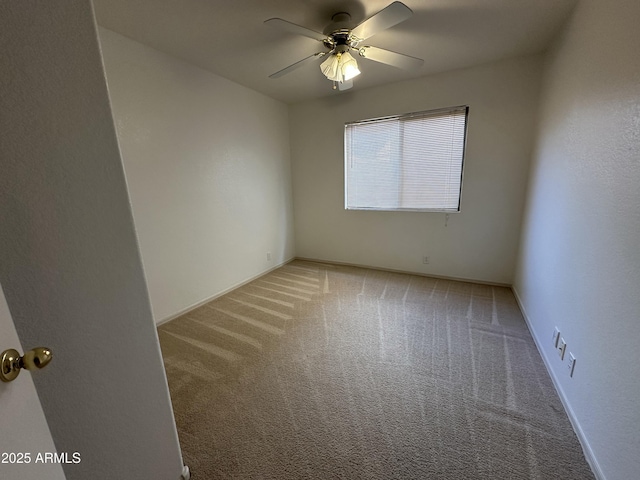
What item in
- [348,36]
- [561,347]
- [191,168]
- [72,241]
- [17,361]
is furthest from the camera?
[191,168]

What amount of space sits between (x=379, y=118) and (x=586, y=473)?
3481mm

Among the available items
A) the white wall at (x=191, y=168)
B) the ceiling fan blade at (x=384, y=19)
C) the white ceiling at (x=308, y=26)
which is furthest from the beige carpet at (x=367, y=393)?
the white ceiling at (x=308, y=26)

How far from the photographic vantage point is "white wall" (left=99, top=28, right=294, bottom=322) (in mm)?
2139

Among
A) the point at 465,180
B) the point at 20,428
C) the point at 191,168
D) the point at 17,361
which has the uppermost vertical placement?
the point at 191,168

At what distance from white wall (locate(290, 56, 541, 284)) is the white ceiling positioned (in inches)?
12.1

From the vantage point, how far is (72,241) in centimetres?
73

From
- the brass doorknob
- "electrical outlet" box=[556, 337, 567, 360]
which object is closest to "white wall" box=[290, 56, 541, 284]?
"electrical outlet" box=[556, 337, 567, 360]

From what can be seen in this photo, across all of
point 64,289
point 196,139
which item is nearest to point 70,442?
point 64,289

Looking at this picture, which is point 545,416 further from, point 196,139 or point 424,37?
point 196,139

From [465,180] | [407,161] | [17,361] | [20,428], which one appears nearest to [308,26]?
[407,161]

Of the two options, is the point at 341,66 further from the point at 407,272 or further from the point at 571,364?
the point at 407,272

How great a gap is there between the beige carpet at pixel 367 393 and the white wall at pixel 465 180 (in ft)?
2.42

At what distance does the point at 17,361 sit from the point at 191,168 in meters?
2.44

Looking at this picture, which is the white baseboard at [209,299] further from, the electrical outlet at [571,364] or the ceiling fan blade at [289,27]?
the electrical outlet at [571,364]
